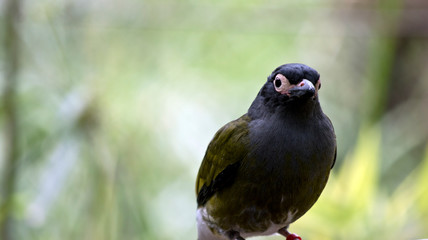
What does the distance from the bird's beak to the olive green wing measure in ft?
1.19

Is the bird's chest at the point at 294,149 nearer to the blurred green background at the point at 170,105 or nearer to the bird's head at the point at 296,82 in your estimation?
the bird's head at the point at 296,82

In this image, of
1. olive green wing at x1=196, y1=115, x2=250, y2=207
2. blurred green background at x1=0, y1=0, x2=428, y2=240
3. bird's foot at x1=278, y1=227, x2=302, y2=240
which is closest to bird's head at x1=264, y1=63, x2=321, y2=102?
olive green wing at x1=196, y1=115, x2=250, y2=207

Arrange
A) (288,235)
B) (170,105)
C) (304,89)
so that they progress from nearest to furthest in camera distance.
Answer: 1. (304,89)
2. (288,235)
3. (170,105)

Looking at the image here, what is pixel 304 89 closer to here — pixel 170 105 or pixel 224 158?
pixel 224 158

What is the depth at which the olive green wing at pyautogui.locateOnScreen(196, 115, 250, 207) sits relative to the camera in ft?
8.45

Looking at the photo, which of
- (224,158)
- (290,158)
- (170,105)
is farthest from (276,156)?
(170,105)

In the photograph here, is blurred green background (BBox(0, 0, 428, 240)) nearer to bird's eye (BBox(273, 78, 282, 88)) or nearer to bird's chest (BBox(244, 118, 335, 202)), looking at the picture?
bird's chest (BBox(244, 118, 335, 202))

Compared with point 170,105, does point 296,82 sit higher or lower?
lower

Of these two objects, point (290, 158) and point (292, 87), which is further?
point (290, 158)

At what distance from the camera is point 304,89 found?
2.21 m

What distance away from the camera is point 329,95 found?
6.10 meters

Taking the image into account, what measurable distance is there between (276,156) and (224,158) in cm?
27

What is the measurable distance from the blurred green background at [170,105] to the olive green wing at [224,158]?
0.91m

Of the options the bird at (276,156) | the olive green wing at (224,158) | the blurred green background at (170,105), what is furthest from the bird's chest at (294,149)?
the blurred green background at (170,105)
